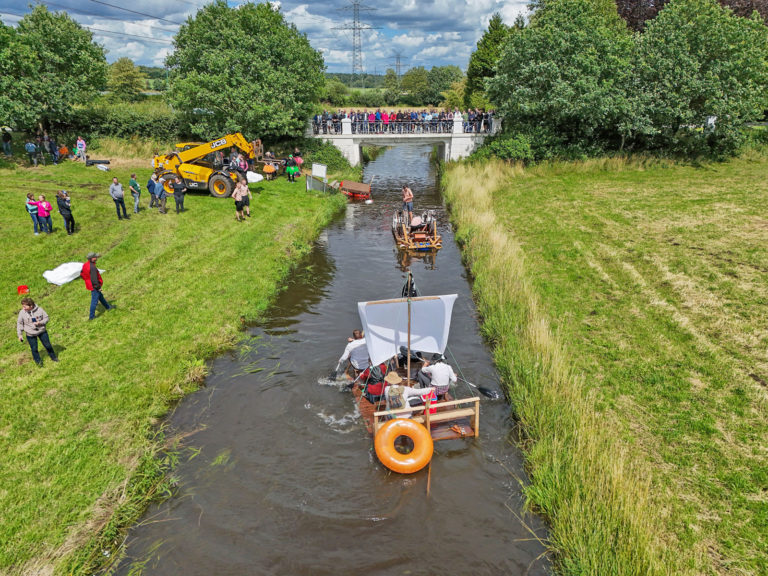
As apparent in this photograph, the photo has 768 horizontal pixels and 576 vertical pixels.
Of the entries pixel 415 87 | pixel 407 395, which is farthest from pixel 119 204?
pixel 415 87

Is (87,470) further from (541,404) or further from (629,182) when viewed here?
(629,182)

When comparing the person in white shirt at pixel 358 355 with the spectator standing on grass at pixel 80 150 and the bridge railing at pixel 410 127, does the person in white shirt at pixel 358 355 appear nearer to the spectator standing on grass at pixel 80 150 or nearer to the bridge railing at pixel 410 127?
the spectator standing on grass at pixel 80 150

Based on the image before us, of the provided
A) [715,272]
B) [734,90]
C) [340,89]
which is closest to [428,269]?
[715,272]

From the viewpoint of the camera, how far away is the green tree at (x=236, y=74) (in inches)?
1081

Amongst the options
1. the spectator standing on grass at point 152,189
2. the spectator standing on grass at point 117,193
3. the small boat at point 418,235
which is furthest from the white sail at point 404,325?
the spectator standing on grass at point 152,189

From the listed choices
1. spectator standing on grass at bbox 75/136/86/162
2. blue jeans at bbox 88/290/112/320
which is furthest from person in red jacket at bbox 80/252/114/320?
spectator standing on grass at bbox 75/136/86/162

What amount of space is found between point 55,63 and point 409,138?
74.0ft

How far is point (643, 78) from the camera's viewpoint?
2939 centimetres

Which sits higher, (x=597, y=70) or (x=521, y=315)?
(x=597, y=70)

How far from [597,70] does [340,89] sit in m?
67.7

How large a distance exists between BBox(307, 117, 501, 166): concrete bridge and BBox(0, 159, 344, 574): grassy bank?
527 inches

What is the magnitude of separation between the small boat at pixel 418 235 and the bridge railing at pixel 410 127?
1610cm

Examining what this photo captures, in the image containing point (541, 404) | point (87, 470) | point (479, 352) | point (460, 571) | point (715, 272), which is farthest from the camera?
point (715, 272)

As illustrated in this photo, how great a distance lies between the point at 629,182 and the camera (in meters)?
27.7
